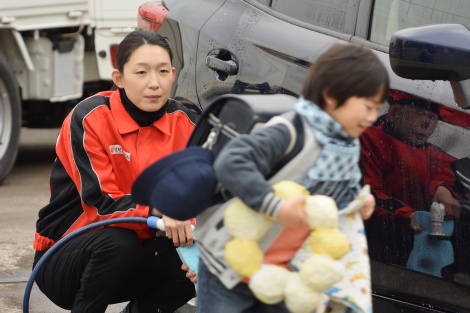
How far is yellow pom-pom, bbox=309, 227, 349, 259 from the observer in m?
2.74

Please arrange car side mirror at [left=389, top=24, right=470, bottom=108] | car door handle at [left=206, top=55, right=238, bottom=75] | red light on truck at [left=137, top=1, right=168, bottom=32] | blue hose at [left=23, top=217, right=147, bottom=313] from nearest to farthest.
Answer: car side mirror at [left=389, top=24, right=470, bottom=108], blue hose at [left=23, top=217, right=147, bottom=313], car door handle at [left=206, top=55, right=238, bottom=75], red light on truck at [left=137, top=1, right=168, bottom=32]

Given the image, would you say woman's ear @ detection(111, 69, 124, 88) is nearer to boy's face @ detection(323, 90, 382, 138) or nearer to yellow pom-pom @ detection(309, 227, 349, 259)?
boy's face @ detection(323, 90, 382, 138)

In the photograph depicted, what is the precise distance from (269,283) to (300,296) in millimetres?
82

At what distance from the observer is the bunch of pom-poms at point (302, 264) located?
8.93 feet

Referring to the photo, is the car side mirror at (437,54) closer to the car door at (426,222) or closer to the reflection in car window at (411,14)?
the car door at (426,222)

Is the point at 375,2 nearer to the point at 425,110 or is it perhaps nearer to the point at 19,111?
the point at 425,110

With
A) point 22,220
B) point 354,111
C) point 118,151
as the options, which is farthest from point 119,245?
point 22,220

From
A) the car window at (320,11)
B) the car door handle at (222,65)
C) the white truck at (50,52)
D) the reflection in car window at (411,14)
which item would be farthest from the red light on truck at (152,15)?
the white truck at (50,52)

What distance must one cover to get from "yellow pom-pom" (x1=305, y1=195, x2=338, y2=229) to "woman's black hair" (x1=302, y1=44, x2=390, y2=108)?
0.25m

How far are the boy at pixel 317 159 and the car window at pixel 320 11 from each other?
50.8 inches

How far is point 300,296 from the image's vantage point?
2738 millimetres

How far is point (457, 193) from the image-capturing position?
350 cm

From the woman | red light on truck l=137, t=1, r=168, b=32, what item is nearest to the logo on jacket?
the woman

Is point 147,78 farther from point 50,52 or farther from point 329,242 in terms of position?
point 50,52
